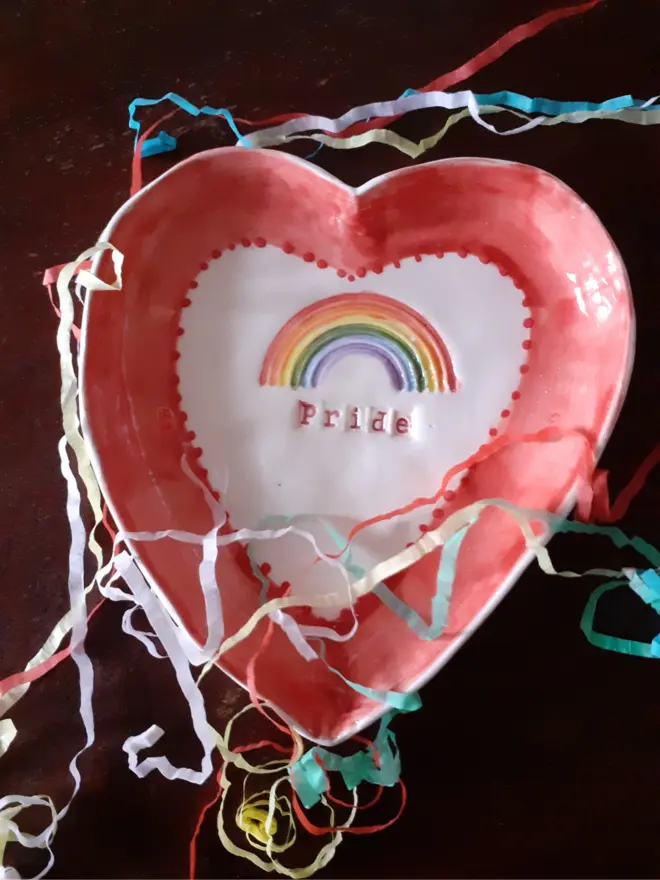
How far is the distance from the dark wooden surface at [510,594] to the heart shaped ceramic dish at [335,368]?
78mm

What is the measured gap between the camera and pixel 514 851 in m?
0.58

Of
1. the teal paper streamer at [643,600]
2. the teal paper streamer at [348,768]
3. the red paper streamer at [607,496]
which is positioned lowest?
the teal paper streamer at [348,768]

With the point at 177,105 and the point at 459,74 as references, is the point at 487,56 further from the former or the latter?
the point at 177,105

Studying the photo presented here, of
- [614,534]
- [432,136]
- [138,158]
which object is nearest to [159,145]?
[138,158]

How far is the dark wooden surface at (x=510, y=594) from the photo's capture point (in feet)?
1.92

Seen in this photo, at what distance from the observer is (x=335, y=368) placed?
0.58 metres

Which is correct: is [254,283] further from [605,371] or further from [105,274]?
[605,371]

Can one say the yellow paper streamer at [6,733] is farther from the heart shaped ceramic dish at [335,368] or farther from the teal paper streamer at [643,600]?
the teal paper streamer at [643,600]

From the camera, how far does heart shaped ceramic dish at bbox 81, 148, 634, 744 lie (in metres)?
0.55

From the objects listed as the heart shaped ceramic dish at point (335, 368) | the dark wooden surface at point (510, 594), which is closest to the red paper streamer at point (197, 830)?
the dark wooden surface at point (510, 594)

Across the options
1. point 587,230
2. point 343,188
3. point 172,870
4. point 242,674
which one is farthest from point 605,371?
point 172,870

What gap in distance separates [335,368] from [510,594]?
0.22 meters

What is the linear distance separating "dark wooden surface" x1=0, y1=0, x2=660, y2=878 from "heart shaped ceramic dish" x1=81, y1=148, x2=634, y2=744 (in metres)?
0.08

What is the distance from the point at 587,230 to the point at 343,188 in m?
0.18
